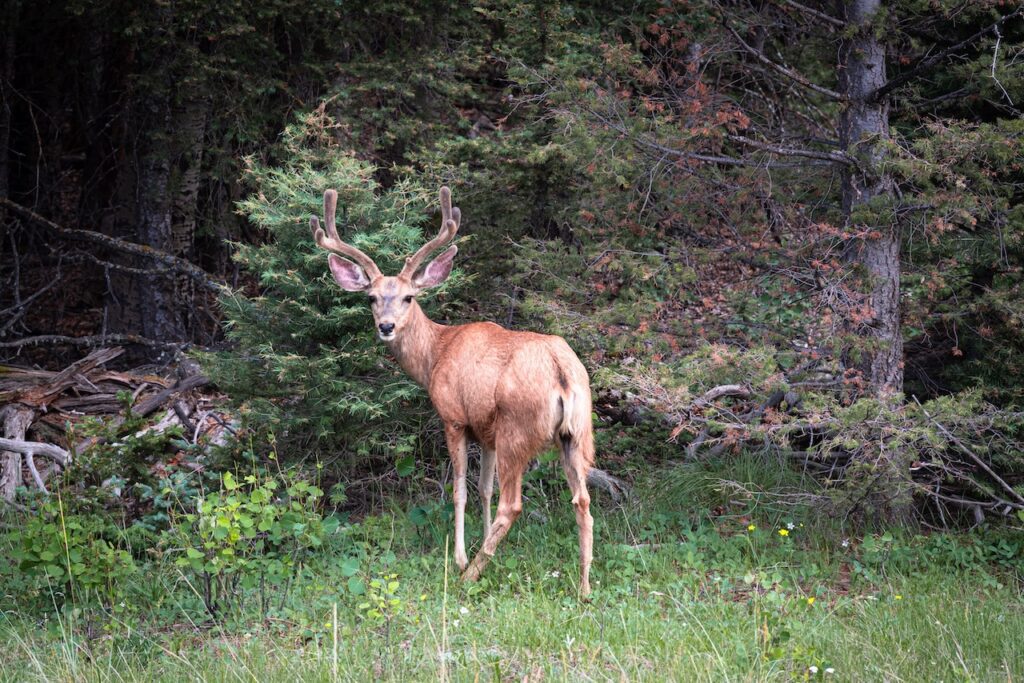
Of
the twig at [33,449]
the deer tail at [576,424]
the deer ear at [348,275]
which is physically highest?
the deer ear at [348,275]

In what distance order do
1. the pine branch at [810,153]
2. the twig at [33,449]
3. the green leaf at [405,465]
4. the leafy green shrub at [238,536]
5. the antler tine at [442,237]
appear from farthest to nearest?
the twig at [33,449]
the green leaf at [405,465]
the pine branch at [810,153]
the antler tine at [442,237]
the leafy green shrub at [238,536]

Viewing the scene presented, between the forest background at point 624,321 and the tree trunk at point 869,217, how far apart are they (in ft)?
0.09

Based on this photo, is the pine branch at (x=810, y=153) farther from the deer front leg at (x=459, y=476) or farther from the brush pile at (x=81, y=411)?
the brush pile at (x=81, y=411)

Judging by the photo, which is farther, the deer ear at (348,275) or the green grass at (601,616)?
the deer ear at (348,275)

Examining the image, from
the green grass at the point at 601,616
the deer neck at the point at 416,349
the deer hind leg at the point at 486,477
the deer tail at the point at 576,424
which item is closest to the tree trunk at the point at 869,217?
the green grass at the point at 601,616

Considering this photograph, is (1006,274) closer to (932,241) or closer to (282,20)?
(932,241)

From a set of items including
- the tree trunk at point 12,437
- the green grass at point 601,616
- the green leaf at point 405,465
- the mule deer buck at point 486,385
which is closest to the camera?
the green grass at point 601,616

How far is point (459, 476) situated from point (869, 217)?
3335 mm

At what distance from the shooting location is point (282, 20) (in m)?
11.2

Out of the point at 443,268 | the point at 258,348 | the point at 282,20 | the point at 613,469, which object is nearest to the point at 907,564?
the point at 613,469

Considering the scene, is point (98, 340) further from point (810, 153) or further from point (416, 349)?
point (810, 153)

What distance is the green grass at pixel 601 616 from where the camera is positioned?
192 inches

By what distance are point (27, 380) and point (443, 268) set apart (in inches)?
215

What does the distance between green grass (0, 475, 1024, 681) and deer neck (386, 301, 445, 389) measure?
3.66 ft
